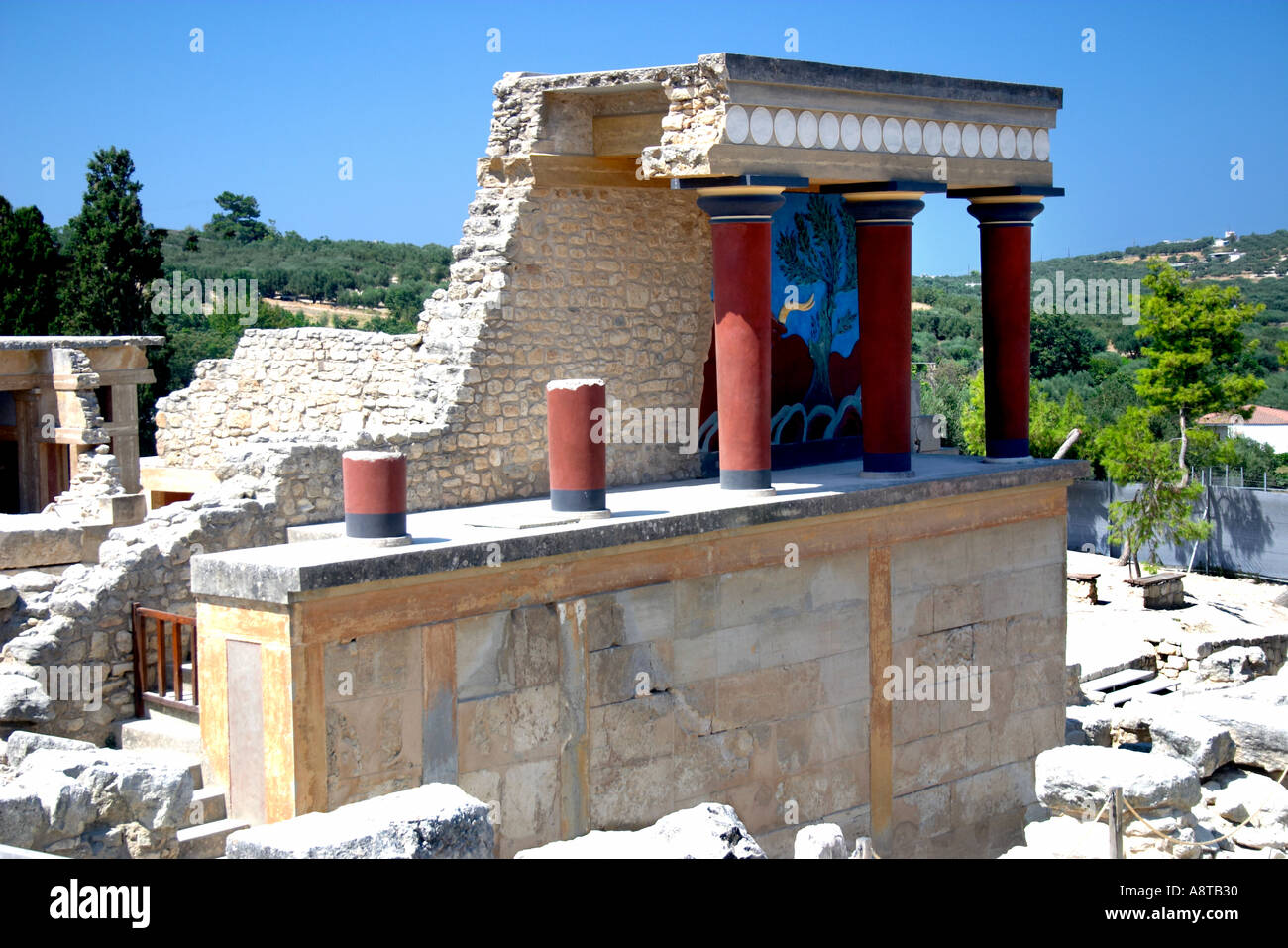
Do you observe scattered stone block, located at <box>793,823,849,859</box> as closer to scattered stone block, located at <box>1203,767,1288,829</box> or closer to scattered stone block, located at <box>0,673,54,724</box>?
scattered stone block, located at <box>1203,767,1288,829</box>

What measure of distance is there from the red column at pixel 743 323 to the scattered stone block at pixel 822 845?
383 centimetres

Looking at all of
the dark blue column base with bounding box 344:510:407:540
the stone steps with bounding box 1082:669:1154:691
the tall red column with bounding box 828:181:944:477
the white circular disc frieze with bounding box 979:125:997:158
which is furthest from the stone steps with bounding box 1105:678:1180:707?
the dark blue column base with bounding box 344:510:407:540

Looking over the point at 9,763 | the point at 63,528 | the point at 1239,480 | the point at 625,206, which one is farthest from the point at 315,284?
the point at 9,763

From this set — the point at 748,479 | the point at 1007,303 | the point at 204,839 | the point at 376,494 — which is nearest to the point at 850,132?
the point at 1007,303

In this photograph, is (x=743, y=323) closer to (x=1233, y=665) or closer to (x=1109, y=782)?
(x=1109, y=782)

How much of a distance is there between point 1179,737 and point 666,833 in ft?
22.8

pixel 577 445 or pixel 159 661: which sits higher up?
pixel 577 445

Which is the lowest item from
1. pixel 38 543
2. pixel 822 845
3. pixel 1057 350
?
pixel 822 845

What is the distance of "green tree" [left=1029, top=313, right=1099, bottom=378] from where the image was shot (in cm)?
5478

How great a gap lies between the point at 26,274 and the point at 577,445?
21434 millimetres

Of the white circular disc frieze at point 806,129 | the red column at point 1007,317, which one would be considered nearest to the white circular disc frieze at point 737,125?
the white circular disc frieze at point 806,129

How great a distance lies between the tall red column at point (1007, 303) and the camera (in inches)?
509

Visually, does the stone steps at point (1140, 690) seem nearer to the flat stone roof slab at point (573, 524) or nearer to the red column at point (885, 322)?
the flat stone roof slab at point (573, 524)

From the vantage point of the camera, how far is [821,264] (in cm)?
1377
